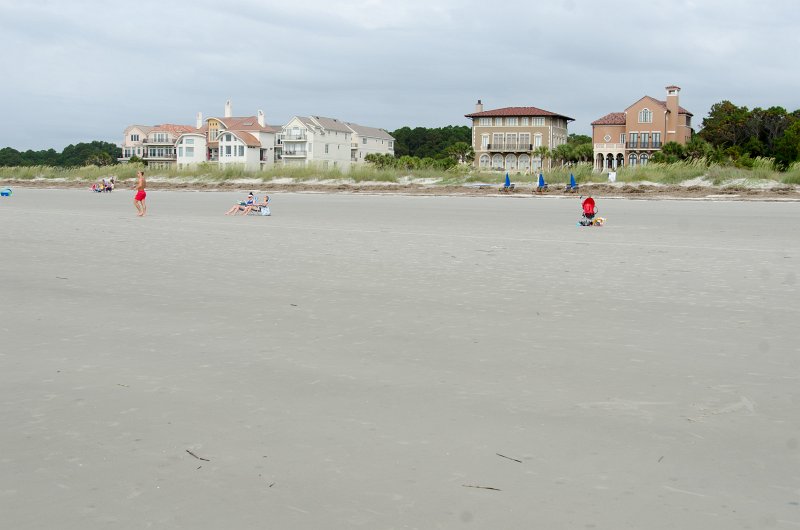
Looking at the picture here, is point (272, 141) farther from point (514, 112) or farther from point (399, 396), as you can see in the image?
point (399, 396)

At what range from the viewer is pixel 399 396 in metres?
4.74

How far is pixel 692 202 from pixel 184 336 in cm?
2531

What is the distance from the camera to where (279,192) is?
41.5 metres

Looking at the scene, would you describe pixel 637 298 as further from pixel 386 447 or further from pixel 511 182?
pixel 511 182

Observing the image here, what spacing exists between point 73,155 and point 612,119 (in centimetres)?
10076

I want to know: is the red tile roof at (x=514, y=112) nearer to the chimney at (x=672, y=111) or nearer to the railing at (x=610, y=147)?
the railing at (x=610, y=147)

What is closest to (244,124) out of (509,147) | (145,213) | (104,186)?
(509,147)

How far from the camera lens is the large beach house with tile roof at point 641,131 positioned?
90250 millimetres

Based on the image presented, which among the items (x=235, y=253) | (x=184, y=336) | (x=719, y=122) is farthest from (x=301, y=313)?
(x=719, y=122)

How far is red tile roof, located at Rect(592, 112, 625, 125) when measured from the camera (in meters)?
93.2

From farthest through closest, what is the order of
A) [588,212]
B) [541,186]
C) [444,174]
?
[444,174]
[541,186]
[588,212]

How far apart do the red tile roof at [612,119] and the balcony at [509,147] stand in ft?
29.8

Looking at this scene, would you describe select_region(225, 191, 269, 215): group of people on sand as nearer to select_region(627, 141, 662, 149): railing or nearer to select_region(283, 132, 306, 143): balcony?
select_region(627, 141, 662, 149): railing

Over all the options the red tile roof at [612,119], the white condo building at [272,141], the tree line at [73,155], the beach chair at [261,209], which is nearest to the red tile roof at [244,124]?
the white condo building at [272,141]
